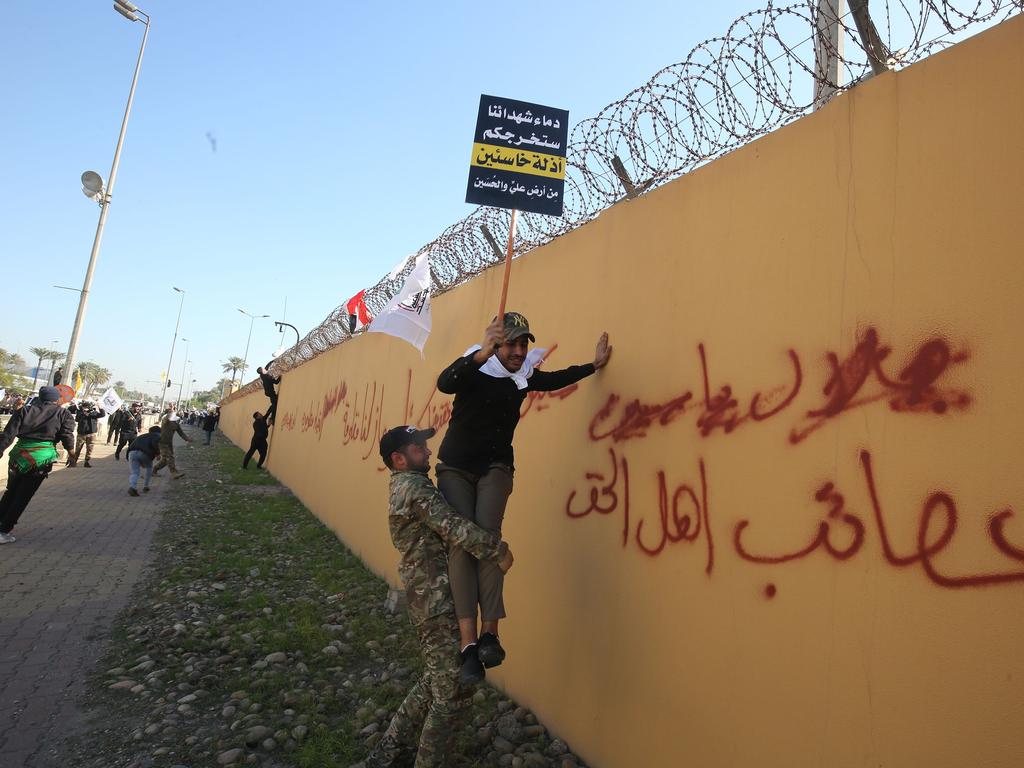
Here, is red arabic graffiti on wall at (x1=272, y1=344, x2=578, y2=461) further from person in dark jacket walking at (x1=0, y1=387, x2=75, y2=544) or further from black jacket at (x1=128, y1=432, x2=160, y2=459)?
person in dark jacket walking at (x1=0, y1=387, x2=75, y2=544)

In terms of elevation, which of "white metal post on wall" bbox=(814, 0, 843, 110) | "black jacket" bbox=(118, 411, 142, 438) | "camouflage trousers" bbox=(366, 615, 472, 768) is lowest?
"camouflage trousers" bbox=(366, 615, 472, 768)

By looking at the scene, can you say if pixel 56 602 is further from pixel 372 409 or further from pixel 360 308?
pixel 360 308

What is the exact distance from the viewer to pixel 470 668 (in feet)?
7.40

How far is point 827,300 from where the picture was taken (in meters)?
1.95

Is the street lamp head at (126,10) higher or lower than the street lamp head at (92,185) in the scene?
higher

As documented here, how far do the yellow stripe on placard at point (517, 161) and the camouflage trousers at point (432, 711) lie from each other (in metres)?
2.26

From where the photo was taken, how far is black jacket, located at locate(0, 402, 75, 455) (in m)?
5.77

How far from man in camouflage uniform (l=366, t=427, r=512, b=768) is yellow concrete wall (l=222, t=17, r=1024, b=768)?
2.18ft

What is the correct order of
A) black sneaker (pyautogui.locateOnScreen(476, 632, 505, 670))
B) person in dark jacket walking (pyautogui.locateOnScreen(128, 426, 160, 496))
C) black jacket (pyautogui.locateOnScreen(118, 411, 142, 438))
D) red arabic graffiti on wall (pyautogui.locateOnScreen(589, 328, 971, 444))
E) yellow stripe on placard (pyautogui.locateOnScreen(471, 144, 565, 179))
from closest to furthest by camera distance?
1. red arabic graffiti on wall (pyautogui.locateOnScreen(589, 328, 971, 444))
2. black sneaker (pyautogui.locateOnScreen(476, 632, 505, 670))
3. yellow stripe on placard (pyautogui.locateOnScreen(471, 144, 565, 179))
4. person in dark jacket walking (pyautogui.locateOnScreen(128, 426, 160, 496))
5. black jacket (pyautogui.locateOnScreen(118, 411, 142, 438))

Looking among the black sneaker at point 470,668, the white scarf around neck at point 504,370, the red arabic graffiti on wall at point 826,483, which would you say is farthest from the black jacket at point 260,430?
the black sneaker at point 470,668

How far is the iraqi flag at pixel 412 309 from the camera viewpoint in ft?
15.5

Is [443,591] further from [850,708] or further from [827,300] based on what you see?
[827,300]

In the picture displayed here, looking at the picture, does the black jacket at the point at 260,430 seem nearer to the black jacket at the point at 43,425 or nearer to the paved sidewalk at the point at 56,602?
the paved sidewalk at the point at 56,602

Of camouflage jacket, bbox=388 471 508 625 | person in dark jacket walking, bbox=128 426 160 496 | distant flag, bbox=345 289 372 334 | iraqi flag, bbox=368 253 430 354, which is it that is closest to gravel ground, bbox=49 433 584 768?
camouflage jacket, bbox=388 471 508 625
